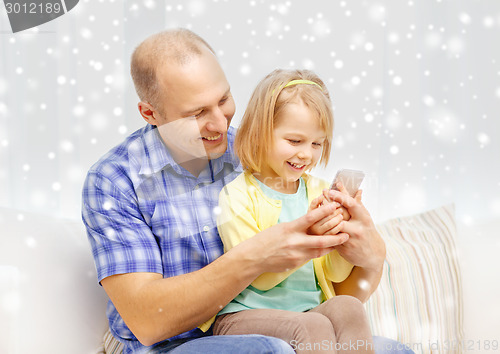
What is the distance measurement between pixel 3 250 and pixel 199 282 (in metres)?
0.43

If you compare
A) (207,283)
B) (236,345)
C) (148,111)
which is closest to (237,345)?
(236,345)

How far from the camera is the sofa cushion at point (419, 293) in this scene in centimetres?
126

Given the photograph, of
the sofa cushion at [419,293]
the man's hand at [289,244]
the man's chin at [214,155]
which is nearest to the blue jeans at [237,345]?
the man's hand at [289,244]

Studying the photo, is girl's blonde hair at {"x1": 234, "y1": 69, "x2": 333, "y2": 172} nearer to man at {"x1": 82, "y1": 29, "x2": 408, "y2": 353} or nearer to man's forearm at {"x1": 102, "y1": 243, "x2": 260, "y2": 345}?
man at {"x1": 82, "y1": 29, "x2": 408, "y2": 353}

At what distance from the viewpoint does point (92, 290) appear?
1.11m

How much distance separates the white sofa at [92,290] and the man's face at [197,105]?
0.37 metres

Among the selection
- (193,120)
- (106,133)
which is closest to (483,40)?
(193,120)

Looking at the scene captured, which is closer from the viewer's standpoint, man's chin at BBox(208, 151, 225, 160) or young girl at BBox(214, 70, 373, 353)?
young girl at BBox(214, 70, 373, 353)

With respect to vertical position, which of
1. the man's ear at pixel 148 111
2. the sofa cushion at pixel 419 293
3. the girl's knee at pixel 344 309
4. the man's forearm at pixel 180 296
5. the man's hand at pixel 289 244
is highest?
the man's ear at pixel 148 111

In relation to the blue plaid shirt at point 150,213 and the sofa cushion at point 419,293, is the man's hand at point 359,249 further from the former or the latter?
the sofa cushion at point 419,293

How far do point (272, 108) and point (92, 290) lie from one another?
1.90 feet

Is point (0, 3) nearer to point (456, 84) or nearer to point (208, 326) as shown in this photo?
point (208, 326)

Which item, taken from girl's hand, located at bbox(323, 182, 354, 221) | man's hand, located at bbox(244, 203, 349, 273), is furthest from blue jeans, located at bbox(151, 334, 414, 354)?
girl's hand, located at bbox(323, 182, 354, 221)

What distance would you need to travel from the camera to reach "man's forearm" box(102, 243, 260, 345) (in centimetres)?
85
